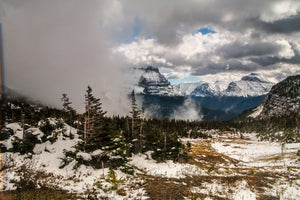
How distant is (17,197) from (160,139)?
29338 millimetres

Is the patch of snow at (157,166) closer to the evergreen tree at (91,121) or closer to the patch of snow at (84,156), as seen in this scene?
the evergreen tree at (91,121)

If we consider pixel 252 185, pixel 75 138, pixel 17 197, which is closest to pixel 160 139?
pixel 75 138

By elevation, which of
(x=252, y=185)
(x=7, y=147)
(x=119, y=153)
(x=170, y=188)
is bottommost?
(x=252, y=185)

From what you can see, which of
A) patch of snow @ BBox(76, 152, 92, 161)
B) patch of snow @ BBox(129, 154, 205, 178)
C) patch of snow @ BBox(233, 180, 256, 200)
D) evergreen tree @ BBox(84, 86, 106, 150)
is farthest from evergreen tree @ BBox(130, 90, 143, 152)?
patch of snow @ BBox(233, 180, 256, 200)

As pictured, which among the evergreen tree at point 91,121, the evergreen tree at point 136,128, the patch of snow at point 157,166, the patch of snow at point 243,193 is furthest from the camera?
the evergreen tree at point 136,128

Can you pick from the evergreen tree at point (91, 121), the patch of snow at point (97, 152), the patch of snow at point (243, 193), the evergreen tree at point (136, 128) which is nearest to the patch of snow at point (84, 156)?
the patch of snow at point (97, 152)

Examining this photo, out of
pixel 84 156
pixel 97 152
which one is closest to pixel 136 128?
pixel 97 152

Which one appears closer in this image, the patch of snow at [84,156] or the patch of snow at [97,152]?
the patch of snow at [84,156]

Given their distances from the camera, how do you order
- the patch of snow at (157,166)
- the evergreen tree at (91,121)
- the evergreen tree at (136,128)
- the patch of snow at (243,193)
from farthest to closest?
the evergreen tree at (136,128) < the patch of snow at (157,166) < the evergreen tree at (91,121) < the patch of snow at (243,193)

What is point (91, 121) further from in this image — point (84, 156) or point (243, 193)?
point (243, 193)

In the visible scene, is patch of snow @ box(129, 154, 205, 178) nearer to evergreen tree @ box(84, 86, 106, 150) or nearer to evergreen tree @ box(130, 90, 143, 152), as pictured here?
evergreen tree @ box(130, 90, 143, 152)

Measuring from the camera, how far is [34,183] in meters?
14.6

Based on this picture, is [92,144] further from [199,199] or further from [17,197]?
[199,199]

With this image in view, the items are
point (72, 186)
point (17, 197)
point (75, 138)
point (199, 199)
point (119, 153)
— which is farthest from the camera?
point (75, 138)
